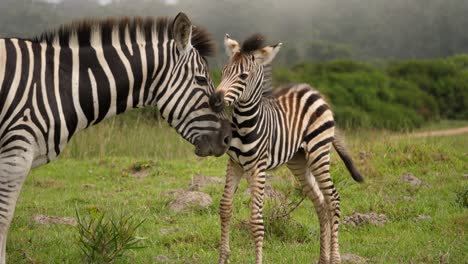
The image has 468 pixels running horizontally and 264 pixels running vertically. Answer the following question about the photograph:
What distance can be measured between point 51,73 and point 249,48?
1800mm

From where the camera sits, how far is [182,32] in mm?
5141

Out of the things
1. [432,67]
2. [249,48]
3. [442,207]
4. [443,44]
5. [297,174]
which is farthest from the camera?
[443,44]

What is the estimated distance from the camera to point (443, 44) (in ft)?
148

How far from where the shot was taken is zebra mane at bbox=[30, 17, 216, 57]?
516 cm

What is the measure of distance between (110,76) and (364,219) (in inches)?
158

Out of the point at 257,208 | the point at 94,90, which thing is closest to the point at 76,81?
the point at 94,90

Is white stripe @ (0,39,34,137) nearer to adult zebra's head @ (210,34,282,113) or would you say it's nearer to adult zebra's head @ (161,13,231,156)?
adult zebra's head @ (161,13,231,156)

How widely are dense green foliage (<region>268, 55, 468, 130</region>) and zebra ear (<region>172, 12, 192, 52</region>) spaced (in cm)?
2128

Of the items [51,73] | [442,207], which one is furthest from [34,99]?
[442,207]

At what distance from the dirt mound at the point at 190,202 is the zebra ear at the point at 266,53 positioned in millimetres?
2985

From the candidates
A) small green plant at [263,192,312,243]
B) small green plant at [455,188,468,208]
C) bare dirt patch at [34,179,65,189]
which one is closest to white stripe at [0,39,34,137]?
small green plant at [263,192,312,243]

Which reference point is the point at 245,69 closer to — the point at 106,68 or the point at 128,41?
the point at 128,41

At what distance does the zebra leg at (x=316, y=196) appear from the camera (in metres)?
5.99

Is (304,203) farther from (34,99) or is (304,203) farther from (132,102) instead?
(34,99)
